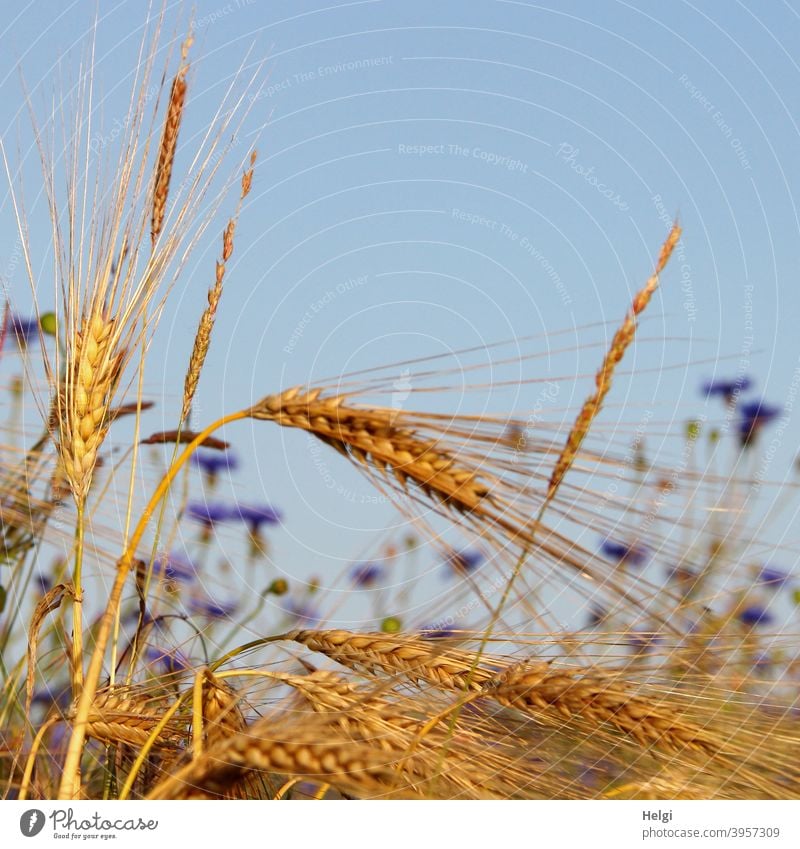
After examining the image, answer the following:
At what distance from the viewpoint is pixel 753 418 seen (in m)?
3.81

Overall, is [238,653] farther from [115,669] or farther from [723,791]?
[723,791]

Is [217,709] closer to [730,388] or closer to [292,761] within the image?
[292,761]

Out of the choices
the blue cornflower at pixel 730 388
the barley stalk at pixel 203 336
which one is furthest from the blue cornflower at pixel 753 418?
the barley stalk at pixel 203 336

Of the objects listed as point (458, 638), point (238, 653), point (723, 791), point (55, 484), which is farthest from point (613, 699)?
point (55, 484)

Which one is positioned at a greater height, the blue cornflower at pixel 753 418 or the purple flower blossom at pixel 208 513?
the blue cornflower at pixel 753 418

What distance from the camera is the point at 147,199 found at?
203cm

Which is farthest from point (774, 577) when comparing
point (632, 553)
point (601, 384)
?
point (601, 384)

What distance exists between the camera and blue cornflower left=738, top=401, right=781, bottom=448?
12.1 feet

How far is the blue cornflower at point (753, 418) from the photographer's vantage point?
3.70m

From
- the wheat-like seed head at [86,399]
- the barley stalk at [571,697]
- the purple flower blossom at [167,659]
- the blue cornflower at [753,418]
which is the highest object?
the blue cornflower at [753,418]

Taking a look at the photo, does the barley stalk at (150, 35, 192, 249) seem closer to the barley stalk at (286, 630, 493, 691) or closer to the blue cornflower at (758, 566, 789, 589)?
the barley stalk at (286, 630, 493, 691)

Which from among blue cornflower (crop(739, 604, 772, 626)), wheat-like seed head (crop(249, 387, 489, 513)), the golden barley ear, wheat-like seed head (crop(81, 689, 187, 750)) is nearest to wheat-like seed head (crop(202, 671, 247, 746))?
wheat-like seed head (crop(81, 689, 187, 750))

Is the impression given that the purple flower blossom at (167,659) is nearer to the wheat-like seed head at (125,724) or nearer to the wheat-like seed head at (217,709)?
the wheat-like seed head at (125,724)

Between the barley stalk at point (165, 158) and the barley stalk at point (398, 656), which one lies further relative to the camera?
the barley stalk at point (165, 158)
